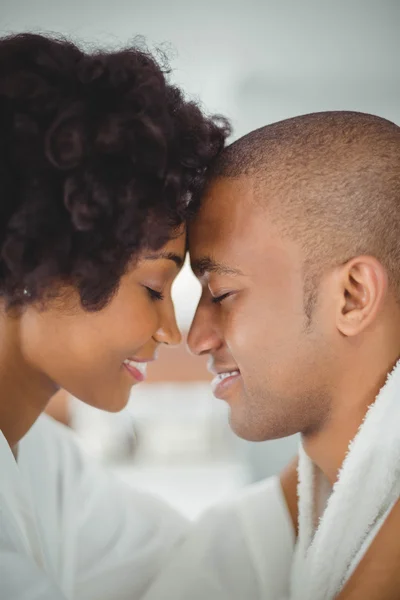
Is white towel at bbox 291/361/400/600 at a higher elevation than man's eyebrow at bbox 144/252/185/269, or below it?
below

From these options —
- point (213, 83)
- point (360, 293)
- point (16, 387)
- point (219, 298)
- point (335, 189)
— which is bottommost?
point (16, 387)

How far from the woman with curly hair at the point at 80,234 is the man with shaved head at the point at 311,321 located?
0.09 metres

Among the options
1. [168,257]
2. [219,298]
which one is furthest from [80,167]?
[219,298]

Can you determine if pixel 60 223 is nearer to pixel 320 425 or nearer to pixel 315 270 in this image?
pixel 315 270

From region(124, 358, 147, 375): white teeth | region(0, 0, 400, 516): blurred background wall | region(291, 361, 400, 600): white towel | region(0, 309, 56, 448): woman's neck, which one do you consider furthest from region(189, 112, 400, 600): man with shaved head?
region(0, 0, 400, 516): blurred background wall

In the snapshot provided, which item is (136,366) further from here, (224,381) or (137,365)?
(224,381)

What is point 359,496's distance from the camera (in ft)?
3.74

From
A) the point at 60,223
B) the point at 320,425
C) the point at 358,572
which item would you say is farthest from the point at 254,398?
the point at 60,223

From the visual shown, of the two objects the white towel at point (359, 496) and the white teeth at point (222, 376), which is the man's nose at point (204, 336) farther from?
the white towel at point (359, 496)

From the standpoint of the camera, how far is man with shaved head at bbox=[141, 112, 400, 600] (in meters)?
1.15

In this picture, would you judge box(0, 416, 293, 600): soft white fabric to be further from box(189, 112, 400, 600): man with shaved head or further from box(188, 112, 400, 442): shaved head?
box(188, 112, 400, 442): shaved head

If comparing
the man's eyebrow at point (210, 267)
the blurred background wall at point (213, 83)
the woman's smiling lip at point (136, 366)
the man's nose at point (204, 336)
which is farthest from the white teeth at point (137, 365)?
the blurred background wall at point (213, 83)

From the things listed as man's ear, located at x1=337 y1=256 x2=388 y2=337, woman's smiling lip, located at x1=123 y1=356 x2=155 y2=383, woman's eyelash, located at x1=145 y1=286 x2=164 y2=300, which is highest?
man's ear, located at x1=337 y1=256 x2=388 y2=337

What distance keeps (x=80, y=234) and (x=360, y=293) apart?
476 mm
